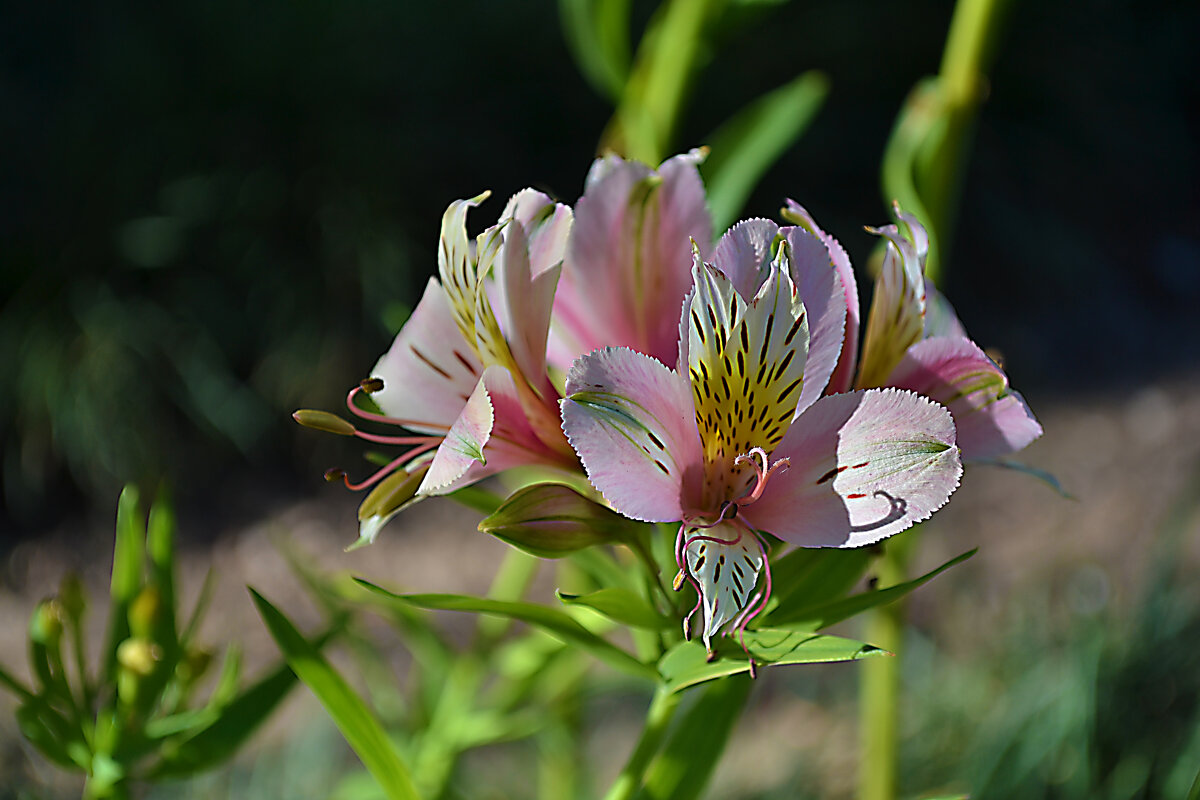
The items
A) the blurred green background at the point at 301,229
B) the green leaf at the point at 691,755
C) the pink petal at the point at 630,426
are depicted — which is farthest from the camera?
the blurred green background at the point at 301,229

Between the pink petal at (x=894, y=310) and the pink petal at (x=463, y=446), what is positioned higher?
the pink petal at (x=463, y=446)

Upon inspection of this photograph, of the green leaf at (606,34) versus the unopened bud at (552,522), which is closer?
the unopened bud at (552,522)

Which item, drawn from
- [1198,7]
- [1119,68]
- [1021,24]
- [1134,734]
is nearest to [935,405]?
[1134,734]

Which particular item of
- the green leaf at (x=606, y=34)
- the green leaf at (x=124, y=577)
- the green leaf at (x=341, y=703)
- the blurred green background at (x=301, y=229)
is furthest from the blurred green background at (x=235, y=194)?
the green leaf at (x=341, y=703)

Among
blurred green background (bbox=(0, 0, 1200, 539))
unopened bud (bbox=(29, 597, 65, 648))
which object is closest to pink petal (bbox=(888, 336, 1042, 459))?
unopened bud (bbox=(29, 597, 65, 648))

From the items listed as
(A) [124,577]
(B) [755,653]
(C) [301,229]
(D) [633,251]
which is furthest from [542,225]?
(C) [301,229]

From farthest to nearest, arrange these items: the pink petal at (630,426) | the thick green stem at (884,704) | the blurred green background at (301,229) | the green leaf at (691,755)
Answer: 1. the blurred green background at (301,229)
2. the thick green stem at (884,704)
3. the green leaf at (691,755)
4. the pink petal at (630,426)

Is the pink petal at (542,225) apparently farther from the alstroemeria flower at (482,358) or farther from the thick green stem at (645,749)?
the thick green stem at (645,749)
